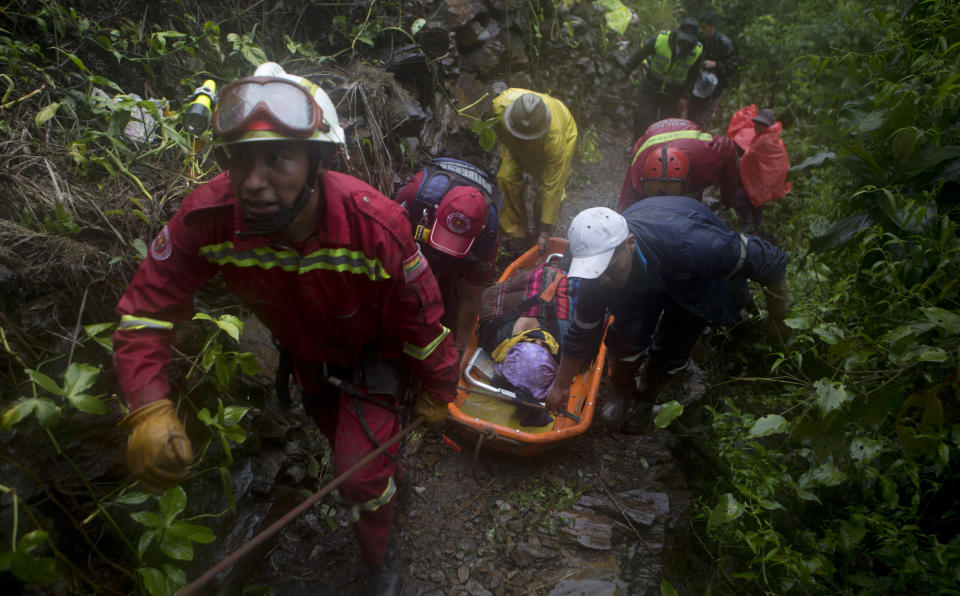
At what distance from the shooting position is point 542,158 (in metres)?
4.21

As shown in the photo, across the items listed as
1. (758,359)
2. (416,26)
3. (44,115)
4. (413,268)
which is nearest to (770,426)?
(413,268)

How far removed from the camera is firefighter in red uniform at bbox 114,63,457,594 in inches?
59.2

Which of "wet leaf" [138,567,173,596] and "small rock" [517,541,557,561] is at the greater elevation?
"wet leaf" [138,567,173,596]

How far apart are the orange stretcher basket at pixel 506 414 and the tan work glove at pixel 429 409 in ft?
2.10

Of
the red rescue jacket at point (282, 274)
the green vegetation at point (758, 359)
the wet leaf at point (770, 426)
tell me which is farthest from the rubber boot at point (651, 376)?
the red rescue jacket at point (282, 274)

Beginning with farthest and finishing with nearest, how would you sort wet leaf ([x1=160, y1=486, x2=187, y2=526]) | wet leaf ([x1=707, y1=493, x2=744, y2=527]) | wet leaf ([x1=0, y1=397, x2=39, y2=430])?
wet leaf ([x1=707, y1=493, x2=744, y2=527]), wet leaf ([x1=160, y1=486, x2=187, y2=526]), wet leaf ([x1=0, y1=397, x2=39, y2=430])

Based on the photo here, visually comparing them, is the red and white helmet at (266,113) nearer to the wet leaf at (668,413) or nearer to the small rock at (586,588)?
the wet leaf at (668,413)

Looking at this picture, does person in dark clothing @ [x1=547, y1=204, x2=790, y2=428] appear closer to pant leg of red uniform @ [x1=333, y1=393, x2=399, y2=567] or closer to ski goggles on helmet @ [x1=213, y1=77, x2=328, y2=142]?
pant leg of red uniform @ [x1=333, y1=393, x2=399, y2=567]

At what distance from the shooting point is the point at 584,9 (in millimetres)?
7180

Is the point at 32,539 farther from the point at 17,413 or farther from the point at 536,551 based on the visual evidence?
the point at 536,551

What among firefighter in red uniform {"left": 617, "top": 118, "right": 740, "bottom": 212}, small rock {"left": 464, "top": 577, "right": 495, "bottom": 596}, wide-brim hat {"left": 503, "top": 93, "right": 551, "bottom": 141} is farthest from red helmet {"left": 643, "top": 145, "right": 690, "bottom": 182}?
small rock {"left": 464, "top": 577, "right": 495, "bottom": 596}

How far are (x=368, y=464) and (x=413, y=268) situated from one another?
0.80 meters

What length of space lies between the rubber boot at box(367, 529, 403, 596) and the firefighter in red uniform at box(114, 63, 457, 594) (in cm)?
39

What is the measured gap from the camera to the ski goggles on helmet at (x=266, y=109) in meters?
1.45
